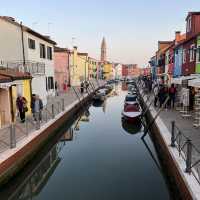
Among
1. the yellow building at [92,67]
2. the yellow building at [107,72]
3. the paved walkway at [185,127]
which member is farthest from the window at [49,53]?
the yellow building at [107,72]

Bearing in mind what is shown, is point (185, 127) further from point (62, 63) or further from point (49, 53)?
point (62, 63)

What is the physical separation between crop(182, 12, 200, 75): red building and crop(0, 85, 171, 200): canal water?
830 centimetres

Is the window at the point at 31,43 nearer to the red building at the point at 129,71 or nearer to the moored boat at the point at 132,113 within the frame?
the moored boat at the point at 132,113

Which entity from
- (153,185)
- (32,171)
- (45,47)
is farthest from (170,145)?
(45,47)

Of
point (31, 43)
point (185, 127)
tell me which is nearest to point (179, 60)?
point (185, 127)

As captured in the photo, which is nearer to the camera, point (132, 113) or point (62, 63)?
point (132, 113)

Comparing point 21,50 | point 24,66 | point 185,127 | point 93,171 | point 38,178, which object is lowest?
point 38,178

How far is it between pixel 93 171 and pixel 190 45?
1568 cm

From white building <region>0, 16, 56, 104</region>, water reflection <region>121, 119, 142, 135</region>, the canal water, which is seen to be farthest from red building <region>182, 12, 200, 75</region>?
white building <region>0, 16, 56, 104</region>

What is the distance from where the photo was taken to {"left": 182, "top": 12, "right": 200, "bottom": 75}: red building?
20.8m

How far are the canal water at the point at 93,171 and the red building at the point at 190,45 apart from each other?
27.2 feet

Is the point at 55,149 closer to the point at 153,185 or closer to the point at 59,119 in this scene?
the point at 59,119

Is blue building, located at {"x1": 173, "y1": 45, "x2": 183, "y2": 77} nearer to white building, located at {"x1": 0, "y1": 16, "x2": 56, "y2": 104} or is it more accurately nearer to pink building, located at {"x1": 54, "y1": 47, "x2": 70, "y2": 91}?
white building, located at {"x1": 0, "y1": 16, "x2": 56, "y2": 104}

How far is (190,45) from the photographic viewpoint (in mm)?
21859
